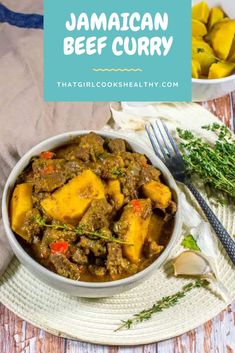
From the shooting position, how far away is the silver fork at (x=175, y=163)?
4.90 ft

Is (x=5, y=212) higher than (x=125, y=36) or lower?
lower

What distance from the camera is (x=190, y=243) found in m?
1.49

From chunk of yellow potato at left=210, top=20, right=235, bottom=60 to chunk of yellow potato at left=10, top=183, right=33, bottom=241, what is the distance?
0.62 metres

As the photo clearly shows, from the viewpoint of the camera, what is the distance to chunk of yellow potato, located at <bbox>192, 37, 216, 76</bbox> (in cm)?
171

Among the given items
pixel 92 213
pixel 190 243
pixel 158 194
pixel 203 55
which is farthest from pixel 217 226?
pixel 203 55

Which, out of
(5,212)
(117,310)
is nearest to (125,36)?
(5,212)

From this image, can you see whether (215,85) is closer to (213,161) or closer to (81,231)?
(213,161)

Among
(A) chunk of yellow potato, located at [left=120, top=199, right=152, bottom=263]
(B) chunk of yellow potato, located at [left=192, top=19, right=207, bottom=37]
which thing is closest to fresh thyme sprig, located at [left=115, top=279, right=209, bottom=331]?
(A) chunk of yellow potato, located at [left=120, top=199, right=152, bottom=263]

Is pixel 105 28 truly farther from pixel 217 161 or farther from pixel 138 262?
pixel 138 262

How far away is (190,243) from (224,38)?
511mm

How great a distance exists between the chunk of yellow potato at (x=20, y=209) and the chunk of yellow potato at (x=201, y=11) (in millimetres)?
664

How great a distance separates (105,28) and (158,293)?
52 cm

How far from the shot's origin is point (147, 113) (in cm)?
167

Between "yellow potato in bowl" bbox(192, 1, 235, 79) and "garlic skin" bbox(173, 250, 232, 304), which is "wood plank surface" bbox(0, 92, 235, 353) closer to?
"garlic skin" bbox(173, 250, 232, 304)
